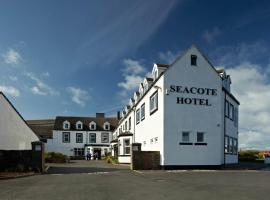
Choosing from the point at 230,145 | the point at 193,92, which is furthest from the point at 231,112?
the point at 193,92

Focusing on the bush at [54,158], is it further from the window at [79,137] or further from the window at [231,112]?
the window at [79,137]

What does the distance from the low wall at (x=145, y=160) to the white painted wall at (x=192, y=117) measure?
2.87 feet

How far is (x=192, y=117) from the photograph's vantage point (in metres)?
26.2

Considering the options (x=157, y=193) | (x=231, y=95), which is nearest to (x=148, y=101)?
(x=231, y=95)

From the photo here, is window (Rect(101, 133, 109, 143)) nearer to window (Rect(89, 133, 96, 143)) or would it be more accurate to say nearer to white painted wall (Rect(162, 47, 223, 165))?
window (Rect(89, 133, 96, 143))

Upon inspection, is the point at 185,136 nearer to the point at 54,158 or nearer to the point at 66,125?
the point at 54,158

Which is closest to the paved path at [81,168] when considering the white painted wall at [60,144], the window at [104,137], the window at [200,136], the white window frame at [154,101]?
the white window frame at [154,101]

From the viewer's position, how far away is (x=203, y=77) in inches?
1057

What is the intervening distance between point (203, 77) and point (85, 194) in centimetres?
1738

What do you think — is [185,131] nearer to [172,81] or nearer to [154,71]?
[172,81]

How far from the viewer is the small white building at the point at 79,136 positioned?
67312 mm

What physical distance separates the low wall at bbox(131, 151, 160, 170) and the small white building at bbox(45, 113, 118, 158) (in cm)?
4246

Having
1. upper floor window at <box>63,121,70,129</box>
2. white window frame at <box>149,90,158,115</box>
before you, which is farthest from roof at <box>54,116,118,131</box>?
white window frame at <box>149,90,158,115</box>

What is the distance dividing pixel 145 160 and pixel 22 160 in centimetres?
895
